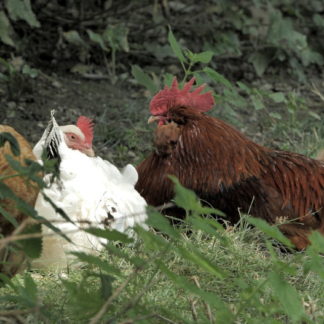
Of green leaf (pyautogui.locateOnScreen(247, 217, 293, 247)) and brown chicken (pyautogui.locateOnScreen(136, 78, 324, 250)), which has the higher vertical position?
green leaf (pyautogui.locateOnScreen(247, 217, 293, 247))

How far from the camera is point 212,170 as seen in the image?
379cm

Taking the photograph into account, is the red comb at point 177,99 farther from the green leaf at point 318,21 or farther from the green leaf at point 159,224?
the green leaf at point 318,21

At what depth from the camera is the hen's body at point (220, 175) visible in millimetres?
3771

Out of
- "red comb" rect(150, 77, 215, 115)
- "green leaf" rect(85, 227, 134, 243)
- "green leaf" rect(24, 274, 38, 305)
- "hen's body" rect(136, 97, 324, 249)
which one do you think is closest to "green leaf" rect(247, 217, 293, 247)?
"green leaf" rect(85, 227, 134, 243)

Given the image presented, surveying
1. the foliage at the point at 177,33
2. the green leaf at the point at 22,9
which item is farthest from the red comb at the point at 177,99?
the foliage at the point at 177,33

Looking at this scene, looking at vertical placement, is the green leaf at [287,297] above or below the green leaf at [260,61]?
above

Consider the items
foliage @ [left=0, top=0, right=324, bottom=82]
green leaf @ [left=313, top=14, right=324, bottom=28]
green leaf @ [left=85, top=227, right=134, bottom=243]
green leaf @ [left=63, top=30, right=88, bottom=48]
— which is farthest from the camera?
green leaf @ [left=313, top=14, right=324, bottom=28]

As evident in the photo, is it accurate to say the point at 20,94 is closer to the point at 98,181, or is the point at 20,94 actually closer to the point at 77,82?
the point at 77,82

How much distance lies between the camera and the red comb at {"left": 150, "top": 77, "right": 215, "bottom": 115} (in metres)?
3.81

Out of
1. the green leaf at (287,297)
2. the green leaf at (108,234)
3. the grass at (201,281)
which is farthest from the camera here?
the grass at (201,281)

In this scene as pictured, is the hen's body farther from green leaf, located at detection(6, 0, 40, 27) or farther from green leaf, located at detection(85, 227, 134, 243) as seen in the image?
green leaf, located at detection(85, 227, 134, 243)

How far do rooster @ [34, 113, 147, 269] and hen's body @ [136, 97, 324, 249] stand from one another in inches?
9.6

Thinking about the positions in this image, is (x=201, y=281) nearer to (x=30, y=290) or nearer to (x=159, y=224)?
(x=30, y=290)

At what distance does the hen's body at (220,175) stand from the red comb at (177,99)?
0.11ft
